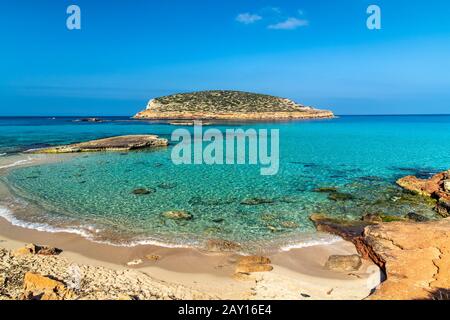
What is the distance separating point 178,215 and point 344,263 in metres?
7.27

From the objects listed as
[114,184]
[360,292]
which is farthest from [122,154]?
[360,292]

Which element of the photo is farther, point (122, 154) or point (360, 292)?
point (122, 154)

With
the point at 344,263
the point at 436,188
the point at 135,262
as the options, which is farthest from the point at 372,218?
the point at 135,262

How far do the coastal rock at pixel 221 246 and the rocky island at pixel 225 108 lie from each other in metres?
103

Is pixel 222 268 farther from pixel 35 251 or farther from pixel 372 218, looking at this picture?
pixel 372 218

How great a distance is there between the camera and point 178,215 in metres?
14.3

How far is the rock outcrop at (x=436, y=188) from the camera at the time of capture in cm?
1586

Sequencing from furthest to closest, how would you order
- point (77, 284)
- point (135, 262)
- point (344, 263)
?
1. point (135, 262)
2. point (344, 263)
3. point (77, 284)

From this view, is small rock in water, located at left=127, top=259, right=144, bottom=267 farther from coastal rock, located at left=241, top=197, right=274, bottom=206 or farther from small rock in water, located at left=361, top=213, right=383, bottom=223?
small rock in water, located at left=361, top=213, right=383, bottom=223

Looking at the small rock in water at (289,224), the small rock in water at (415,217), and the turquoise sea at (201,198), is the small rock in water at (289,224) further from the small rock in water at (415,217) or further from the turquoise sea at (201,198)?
the small rock in water at (415,217)

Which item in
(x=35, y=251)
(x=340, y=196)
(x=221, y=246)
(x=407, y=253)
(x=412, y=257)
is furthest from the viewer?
(x=340, y=196)
